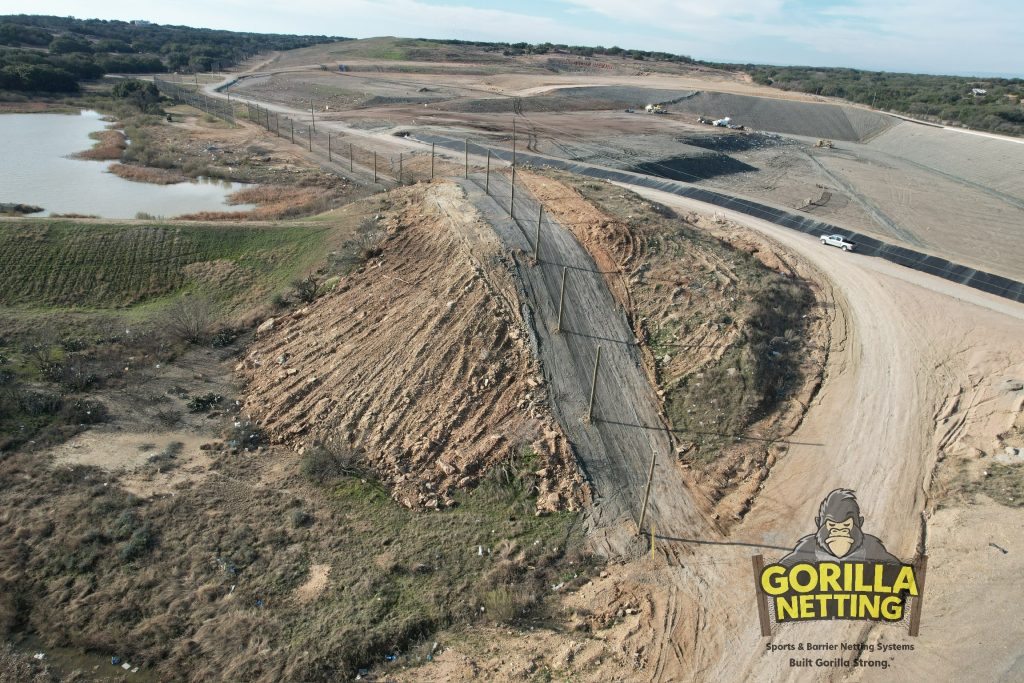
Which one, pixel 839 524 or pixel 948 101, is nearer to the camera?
pixel 839 524

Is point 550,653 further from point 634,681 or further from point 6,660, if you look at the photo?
point 6,660

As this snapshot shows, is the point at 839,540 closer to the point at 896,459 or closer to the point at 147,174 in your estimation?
the point at 896,459

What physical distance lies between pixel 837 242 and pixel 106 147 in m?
60.4

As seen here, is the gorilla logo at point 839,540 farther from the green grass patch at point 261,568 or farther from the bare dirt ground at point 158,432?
the bare dirt ground at point 158,432

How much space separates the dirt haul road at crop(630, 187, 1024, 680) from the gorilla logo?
488 mm

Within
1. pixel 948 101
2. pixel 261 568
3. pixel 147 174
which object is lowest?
pixel 261 568

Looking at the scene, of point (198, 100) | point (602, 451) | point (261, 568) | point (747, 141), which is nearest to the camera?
point (261, 568)

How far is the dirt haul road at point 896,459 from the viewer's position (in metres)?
12.9

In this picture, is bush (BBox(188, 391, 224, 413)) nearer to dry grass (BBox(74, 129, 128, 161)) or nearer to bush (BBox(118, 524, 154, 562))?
bush (BBox(118, 524, 154, 562))

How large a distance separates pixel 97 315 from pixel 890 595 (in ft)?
101

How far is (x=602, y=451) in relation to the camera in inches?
736

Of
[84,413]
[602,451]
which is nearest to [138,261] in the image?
[84,413]

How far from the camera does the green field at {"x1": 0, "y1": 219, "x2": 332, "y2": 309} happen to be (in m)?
28.1

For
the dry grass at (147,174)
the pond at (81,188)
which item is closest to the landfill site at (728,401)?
the pond at (81,188)
